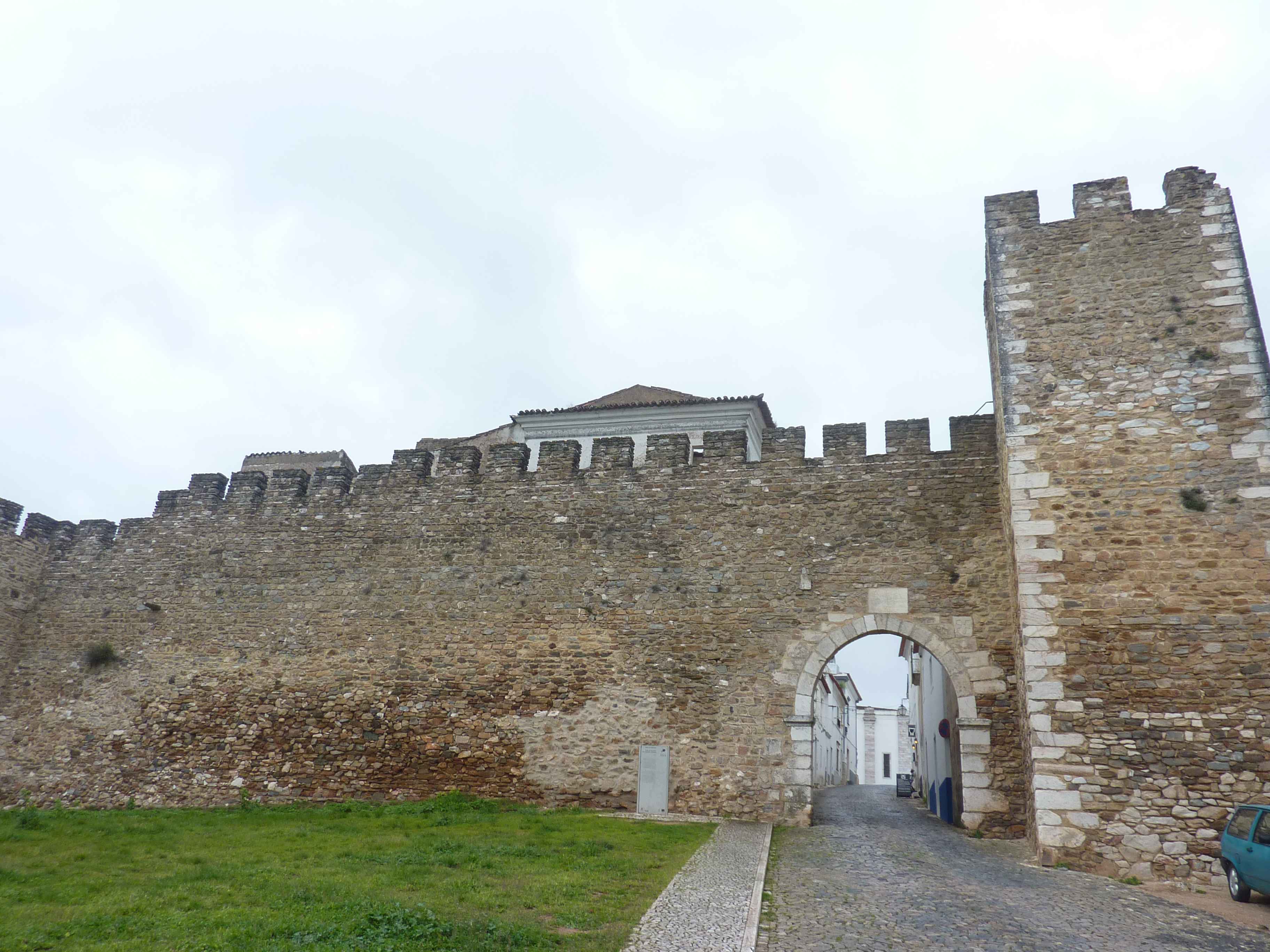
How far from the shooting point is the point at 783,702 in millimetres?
10227

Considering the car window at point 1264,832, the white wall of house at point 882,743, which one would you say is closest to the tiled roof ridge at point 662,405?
the car window at point 1264,832

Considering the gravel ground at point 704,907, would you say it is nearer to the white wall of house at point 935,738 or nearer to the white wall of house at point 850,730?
the white wall of house at point 935,738

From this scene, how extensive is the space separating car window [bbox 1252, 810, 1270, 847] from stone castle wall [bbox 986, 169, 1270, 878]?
110 cm

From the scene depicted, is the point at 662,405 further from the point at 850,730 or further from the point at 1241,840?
the point at 850,730

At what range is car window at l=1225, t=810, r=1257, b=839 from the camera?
20.4 ft

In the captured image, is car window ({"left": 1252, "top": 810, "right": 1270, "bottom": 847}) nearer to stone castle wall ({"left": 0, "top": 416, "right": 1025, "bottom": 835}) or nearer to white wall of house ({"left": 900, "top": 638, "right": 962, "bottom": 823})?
stone castle wall ({"left": 0, "top": 416, "right": 1025, "bottom": 835})

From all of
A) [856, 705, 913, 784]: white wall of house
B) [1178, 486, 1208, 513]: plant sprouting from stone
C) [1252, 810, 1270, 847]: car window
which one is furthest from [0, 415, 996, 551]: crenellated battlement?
[856, 705, 913, 784]: white wall of house

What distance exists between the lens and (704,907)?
5062mm

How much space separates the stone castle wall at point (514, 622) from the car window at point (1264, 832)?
10.4 ft

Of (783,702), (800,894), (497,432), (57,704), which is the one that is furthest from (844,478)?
(57,704)

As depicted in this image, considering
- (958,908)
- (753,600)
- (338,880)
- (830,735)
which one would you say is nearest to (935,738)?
(753,600)

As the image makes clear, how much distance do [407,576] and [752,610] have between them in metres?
5.17

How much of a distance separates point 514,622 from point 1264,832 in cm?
842

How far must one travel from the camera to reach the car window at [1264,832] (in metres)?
5.95
